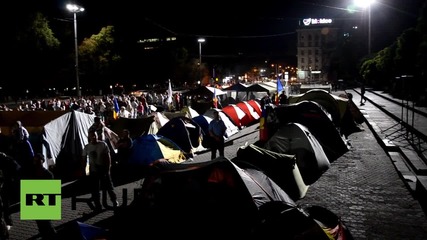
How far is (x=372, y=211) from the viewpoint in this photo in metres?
7.89

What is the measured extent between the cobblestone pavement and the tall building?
100 metres

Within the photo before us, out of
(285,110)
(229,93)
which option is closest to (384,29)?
(229,93)

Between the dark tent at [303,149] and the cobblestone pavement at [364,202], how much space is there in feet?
1.01

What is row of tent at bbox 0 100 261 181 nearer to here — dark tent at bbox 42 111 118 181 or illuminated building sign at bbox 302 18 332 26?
dark tent at bbox 42 111 118 181

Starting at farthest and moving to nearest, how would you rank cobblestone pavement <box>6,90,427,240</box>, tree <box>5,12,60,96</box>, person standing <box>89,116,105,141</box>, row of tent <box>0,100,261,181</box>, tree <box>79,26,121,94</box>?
1. tree <box>79,26,121,94</box>
2. tree <box>5,12,60,96</box>
3. row of tent <box>0,100,261,181</box>
4. person standing <box>89,116,105,141</box>
5. cobblestone pavement <box>6,90,427,240</box>

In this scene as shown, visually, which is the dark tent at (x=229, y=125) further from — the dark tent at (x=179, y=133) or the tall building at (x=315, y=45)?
the tall building at (x=315, y=45)

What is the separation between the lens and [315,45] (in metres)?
113

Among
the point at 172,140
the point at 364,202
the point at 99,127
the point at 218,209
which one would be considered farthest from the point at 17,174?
the point at 364,202

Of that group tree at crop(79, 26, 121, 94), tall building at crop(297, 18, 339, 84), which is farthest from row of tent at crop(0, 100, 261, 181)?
tall building at crop(297, 18, 339, 84)

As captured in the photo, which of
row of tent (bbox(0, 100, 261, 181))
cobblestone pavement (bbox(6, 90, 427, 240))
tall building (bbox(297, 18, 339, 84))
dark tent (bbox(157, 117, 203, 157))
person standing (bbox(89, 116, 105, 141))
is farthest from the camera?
tall building (bbox(297, 18, 339, 84))

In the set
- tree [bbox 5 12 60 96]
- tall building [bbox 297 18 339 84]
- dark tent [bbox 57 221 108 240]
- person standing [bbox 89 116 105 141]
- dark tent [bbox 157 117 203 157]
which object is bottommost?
dark tent [bbox 57 221 108 240]

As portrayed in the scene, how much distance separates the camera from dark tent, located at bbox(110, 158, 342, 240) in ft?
18.9

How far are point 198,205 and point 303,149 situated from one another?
5685mm

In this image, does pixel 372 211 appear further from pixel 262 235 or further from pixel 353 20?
pixel 353 20
